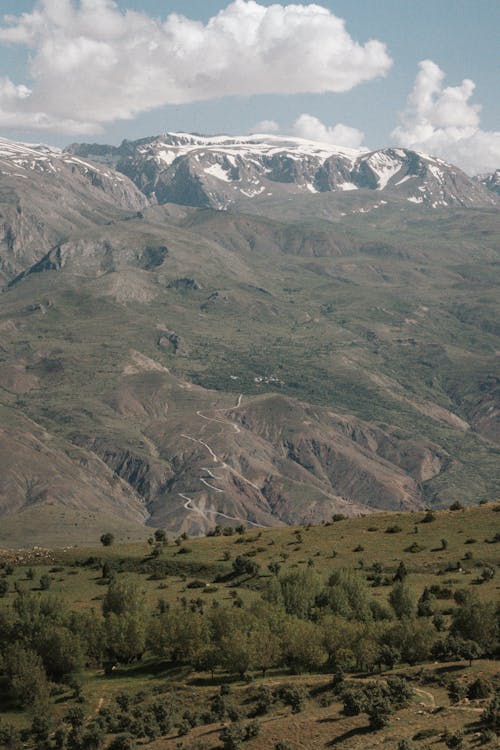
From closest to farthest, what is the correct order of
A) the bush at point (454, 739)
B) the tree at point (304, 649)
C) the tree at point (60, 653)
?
the bush at point (454, 739) → the tree at point (304, 649) → the tree at point (60, 653)

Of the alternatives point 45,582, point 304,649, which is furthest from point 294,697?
point 45,582

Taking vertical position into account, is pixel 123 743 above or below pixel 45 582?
above

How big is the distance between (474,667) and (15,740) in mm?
45889

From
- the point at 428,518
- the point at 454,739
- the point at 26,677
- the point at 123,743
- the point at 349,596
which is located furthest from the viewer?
the point at 428,518

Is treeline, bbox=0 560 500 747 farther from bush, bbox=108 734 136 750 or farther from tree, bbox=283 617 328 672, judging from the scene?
bush, bbox=108 734 136 750

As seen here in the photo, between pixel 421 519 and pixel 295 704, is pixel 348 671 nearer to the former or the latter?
pixel 295 704

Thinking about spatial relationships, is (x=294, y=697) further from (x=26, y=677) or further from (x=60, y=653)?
(x=60, y=653)

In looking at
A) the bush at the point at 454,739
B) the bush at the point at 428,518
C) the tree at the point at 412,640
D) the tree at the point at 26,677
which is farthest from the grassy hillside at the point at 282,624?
the tree at the point at 26,677

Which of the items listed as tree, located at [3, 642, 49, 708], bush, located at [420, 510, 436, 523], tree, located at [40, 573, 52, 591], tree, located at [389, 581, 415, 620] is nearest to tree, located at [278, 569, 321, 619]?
tree, located at [389, 581, 415, 620]

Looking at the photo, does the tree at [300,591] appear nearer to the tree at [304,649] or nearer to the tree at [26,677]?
the tree at [304,649]

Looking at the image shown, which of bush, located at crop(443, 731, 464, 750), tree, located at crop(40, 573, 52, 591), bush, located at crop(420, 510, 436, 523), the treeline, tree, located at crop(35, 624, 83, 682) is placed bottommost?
tree, located at crop(40, 573, 52, 591)

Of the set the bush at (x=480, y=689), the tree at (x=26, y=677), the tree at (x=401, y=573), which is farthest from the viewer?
the tree at (x=401, y=573)

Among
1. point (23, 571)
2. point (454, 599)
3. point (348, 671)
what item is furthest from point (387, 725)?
point (23, 571)

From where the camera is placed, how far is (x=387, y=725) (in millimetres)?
90500
